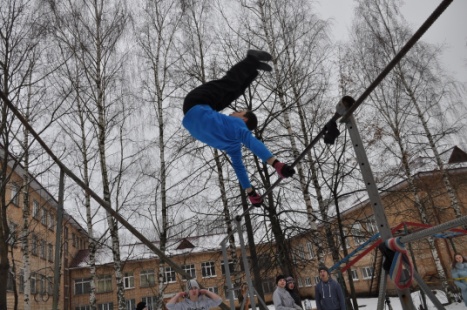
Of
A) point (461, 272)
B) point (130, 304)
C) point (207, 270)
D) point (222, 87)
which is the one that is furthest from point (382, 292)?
point (207, 270)

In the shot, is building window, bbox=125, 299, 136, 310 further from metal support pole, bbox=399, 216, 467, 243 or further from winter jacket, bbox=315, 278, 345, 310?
metal support pole, bbox=399, 216, 467, 243

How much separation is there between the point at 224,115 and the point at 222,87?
13.3 inches

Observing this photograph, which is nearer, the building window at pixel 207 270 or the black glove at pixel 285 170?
the black glove at pixel 285 170

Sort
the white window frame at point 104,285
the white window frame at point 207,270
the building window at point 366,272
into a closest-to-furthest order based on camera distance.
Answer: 1. the building window at point 366,272
2. the white window frame at point 104,285
3. the white window frame at point 207,270

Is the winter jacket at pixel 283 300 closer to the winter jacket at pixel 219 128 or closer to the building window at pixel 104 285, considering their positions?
the winter jacket at pixel 219 128

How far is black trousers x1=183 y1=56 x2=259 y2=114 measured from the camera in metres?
3.38

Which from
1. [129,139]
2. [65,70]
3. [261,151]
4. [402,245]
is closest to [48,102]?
[65,70]

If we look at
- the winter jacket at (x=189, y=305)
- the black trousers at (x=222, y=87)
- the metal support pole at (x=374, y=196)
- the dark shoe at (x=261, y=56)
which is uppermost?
the dark shoe at (x=261, y=56)

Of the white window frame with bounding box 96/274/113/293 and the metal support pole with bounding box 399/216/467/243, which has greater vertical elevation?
the white window frame with bounding box 96/274/113/293

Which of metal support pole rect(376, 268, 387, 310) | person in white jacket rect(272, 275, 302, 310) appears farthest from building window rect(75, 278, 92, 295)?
metal support pole rect(376, 268, 387, 310)

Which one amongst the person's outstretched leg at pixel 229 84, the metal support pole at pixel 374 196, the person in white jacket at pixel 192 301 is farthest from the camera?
the person in white jacket at pixel 192 301

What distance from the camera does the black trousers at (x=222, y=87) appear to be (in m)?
3.38

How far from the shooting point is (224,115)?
10.8 feet

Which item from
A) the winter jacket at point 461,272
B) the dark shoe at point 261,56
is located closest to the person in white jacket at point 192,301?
the dark shoe at point 261,56
